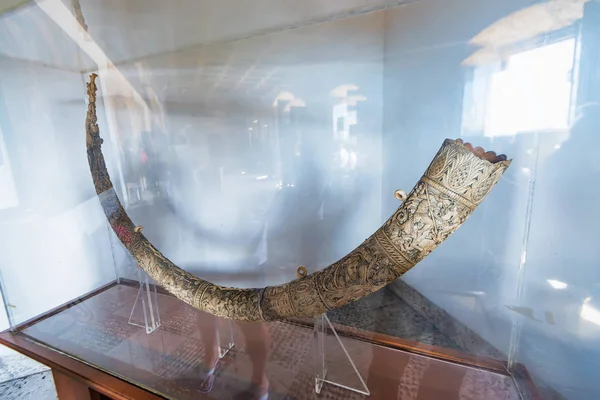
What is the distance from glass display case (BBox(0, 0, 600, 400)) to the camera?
1.07 m

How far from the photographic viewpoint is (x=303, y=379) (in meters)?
1.16

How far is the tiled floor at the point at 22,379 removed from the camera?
1871 mm

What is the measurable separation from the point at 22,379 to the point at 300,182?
7.78 feet

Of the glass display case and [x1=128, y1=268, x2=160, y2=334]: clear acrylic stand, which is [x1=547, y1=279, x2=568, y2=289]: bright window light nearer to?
the glass display case

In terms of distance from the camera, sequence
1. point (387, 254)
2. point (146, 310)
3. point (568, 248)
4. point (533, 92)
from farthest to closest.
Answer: point (146, 310), point (533, 92), point (568, 248), point (387, 254)

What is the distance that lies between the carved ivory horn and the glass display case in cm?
24

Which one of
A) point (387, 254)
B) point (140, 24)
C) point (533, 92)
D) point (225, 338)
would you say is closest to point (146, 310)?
point (225, 338)

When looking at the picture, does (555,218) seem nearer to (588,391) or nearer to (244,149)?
(588,391)

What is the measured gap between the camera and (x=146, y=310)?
167cm

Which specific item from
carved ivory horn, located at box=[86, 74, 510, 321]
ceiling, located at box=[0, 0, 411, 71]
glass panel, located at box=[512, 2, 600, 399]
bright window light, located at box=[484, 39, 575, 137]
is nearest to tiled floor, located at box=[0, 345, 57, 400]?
carved ivory horn, located at box=[86, 74, 510, 321]

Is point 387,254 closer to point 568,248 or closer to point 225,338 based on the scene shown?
point 568,248

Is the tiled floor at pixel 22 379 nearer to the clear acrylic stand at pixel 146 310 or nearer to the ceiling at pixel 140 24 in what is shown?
the clear acrylic stand at pixel 146 310

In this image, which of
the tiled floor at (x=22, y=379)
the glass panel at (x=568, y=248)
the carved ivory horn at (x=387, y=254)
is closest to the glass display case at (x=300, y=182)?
the glass panel at (x=568, y=248)

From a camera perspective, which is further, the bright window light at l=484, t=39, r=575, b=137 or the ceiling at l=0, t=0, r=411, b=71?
the ceiling at l=0, t=0, r=411, b=71
